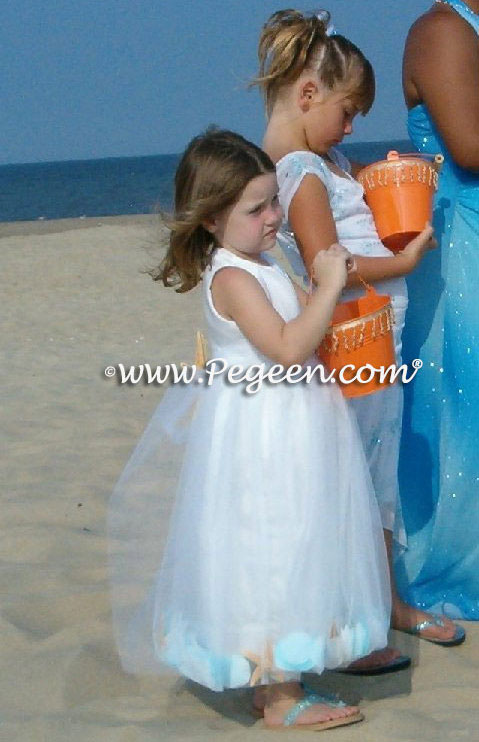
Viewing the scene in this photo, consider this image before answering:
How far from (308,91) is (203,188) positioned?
1.43ft

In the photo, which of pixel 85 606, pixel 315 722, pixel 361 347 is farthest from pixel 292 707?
pixel 85 606

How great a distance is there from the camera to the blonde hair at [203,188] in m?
2.63

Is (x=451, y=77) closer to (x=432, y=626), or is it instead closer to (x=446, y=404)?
(x=446, y=404)

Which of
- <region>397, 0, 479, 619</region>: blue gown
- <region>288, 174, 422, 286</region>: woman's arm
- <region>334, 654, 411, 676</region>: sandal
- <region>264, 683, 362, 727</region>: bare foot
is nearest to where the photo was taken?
<region>264, 683, 362, 727</region>: bare foot

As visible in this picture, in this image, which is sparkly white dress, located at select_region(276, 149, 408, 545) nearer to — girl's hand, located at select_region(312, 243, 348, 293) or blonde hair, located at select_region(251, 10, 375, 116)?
blonde hair, located at select_region(251, 10, 375, 116)

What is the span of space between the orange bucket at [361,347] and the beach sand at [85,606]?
20.3 inches

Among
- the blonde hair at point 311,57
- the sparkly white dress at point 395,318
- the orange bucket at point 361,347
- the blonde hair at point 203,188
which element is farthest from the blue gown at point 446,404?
the blonde hair at point 203,188

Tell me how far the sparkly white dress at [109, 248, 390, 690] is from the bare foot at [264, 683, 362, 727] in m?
0.15

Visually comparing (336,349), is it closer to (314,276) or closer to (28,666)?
(314,276)

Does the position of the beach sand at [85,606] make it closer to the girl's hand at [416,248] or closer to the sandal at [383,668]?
the sandal at [383,668]

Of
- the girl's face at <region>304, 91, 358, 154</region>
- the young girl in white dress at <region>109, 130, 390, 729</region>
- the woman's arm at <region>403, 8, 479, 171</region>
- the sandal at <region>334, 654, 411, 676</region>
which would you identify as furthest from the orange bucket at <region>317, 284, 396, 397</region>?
the sandal at <region>334, 654, 411, 676</region>

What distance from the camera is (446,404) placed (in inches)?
130

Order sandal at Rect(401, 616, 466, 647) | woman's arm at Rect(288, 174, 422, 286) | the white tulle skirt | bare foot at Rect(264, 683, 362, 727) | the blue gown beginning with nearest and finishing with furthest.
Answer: the white tulle skirt, bare foot at Rect(264, 683, 362, 727), woman's arm at Rect(288, 174, 422, 286), sandal at Rect(401, 616, 466, 647), the blue gown

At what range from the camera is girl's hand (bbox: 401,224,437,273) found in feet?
9.46
